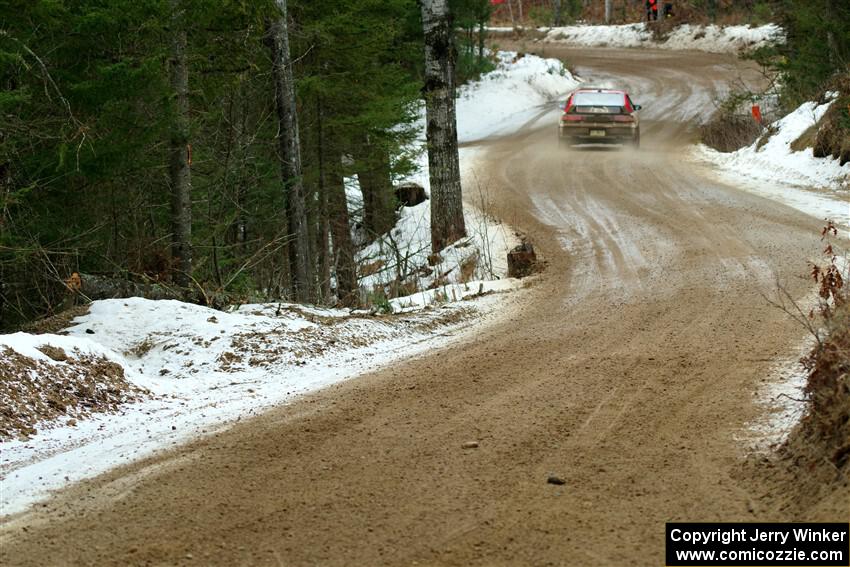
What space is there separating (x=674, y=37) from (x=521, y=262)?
4399 cm

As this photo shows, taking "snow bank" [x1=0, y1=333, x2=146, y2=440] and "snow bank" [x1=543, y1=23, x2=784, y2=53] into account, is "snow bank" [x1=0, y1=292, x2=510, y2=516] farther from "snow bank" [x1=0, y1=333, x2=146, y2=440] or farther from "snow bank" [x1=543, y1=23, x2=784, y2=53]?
"snow bank" [x1=543, y1=23, x2=784, y2=53]

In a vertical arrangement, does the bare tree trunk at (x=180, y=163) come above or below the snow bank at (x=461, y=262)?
above

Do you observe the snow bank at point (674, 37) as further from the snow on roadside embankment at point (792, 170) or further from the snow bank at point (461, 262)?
the snow bank at point (461, 262)

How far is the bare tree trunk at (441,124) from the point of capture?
1527 cm

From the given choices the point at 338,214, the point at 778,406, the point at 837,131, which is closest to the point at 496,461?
the point at 778,406

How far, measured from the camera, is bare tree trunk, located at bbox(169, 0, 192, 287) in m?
10.7

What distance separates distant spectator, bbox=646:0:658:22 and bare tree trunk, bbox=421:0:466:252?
45.3m

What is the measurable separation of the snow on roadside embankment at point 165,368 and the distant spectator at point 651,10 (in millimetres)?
49682

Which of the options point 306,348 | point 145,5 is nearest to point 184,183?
point 145,5

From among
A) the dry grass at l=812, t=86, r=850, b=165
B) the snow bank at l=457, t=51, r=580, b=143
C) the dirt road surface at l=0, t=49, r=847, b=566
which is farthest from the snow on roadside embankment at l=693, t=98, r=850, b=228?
the snow bank at l=457, t=51, r=580, b=143

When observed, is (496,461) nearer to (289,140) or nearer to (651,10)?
(289,140)

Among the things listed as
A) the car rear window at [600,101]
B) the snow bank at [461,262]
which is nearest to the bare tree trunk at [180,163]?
the snow bank at [461,262]

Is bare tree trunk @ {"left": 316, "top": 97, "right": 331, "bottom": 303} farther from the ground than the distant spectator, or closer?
closer

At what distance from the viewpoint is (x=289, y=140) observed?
1531cm
